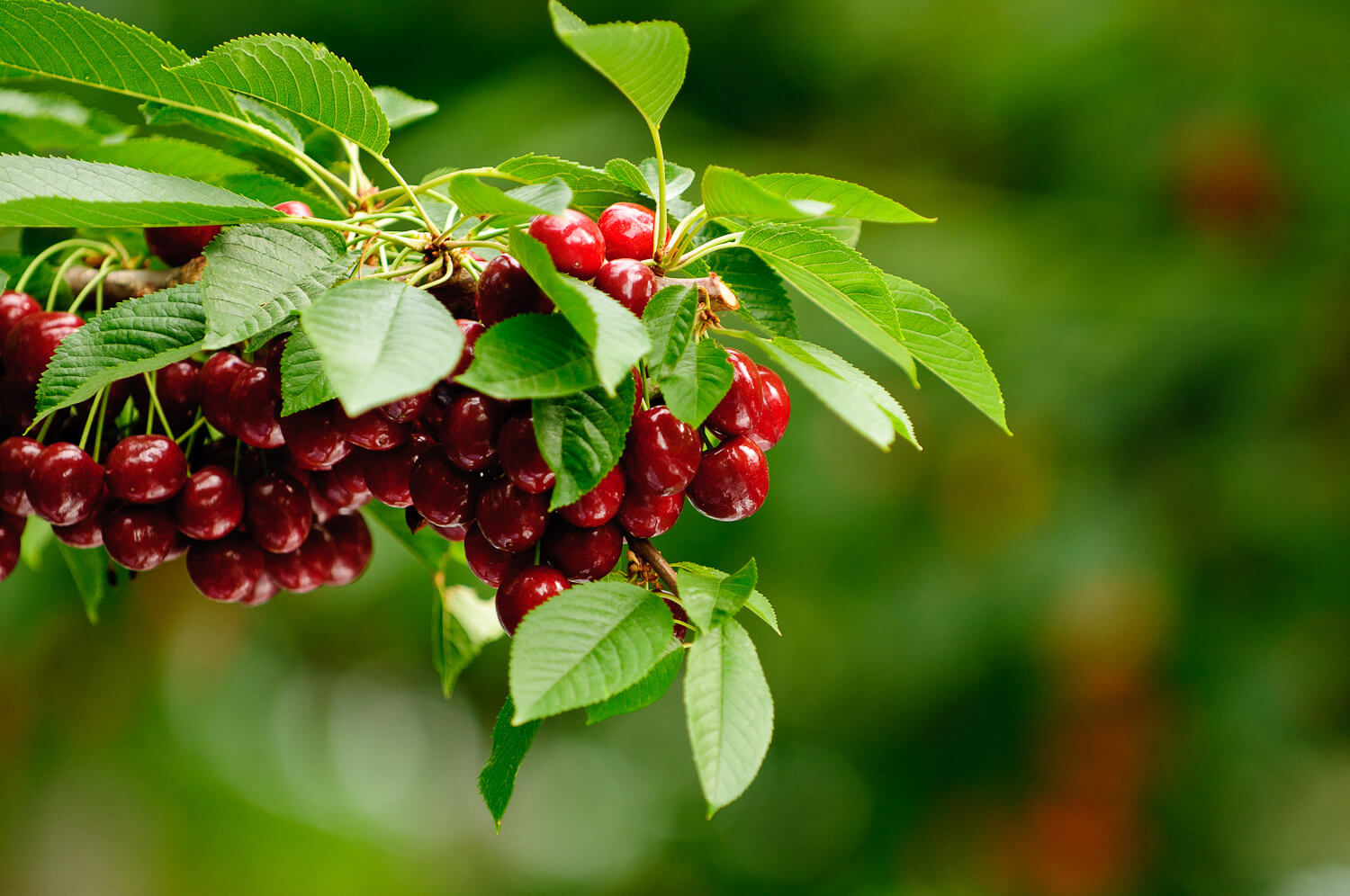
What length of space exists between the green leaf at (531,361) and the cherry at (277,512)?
184mm

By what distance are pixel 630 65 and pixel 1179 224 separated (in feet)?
5.70

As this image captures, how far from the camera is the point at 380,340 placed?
28cm

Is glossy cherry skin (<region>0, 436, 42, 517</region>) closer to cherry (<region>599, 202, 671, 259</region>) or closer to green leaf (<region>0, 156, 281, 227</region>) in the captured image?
green leaf (<region>0, 156, 281, 227</region>)

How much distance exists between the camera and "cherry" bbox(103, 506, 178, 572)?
432 mm

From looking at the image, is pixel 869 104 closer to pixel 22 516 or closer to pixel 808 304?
pixel 808 304

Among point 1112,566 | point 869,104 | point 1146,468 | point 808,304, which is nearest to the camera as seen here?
point 808,304

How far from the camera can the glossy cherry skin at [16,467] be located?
1.39 feet

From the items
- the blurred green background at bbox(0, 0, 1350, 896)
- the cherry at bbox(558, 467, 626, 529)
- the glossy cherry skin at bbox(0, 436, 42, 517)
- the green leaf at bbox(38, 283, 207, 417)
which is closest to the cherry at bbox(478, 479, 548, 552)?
the cherry at bbox(558, 467, 626, 529)

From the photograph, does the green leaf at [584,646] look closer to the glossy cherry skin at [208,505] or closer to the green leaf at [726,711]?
the green leaf at [726,711]

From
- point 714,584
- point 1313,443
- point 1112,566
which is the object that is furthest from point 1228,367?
point 714,584

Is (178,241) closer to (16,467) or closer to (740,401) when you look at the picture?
(16,467)

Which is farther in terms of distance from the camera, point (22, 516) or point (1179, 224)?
point (1179, 224)

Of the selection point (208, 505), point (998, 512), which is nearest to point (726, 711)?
point (208, 505)

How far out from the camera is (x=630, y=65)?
318 mm
